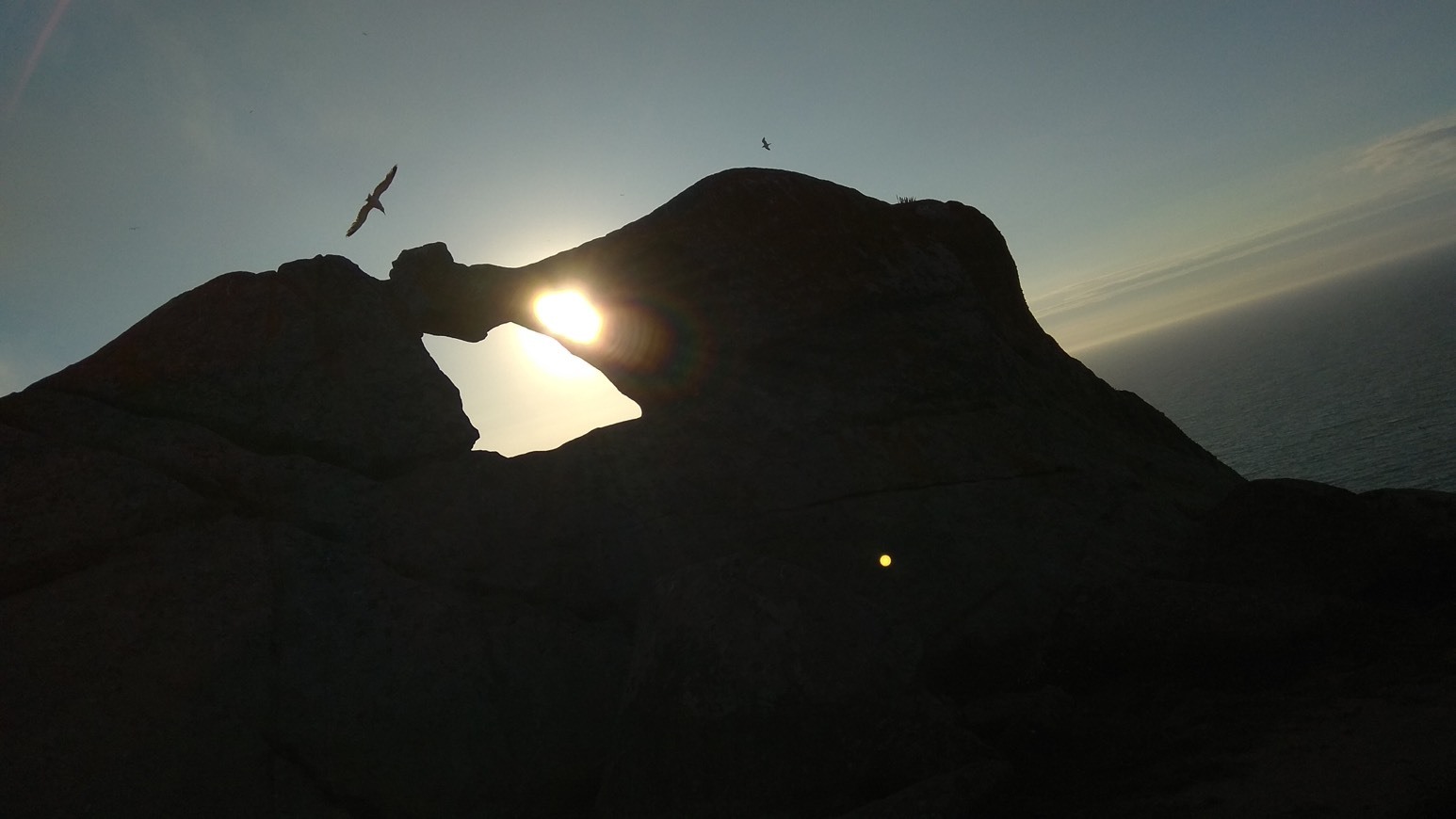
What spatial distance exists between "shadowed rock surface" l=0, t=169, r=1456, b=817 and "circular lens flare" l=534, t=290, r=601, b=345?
0.85 ft

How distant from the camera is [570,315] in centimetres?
1584

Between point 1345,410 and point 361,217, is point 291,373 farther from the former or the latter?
point 1345,410

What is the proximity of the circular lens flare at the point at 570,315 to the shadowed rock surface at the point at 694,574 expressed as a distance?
0.85ft

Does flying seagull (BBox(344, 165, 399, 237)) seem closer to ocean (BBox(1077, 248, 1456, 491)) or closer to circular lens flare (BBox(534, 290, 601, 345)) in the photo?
circular lens flare (BBox(534, 290, 601, 345))

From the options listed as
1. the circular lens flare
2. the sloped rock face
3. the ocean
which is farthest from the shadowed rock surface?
the ocean

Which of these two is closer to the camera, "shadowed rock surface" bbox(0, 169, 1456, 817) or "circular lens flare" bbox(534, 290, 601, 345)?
"shadowed rock surface" bbox(0, 169, 1456, 817)

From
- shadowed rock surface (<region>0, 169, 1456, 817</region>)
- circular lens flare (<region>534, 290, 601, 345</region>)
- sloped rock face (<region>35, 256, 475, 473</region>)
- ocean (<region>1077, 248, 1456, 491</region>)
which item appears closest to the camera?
shadowed rock surface (<region>0, 169, 1456, 817</region>)

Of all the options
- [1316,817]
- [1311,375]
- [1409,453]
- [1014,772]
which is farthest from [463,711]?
[1311,375]

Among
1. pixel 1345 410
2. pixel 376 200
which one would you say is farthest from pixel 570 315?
pixel 1345 410

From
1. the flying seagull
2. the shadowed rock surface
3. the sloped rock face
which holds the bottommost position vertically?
the shadowed rock surface

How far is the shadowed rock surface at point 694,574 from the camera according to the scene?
7.61 metres

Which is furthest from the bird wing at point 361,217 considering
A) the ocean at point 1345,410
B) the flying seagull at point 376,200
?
the ocean at point 1345,410

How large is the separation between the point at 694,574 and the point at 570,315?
8.47 metres

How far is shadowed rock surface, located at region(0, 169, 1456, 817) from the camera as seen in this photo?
7613 mm
